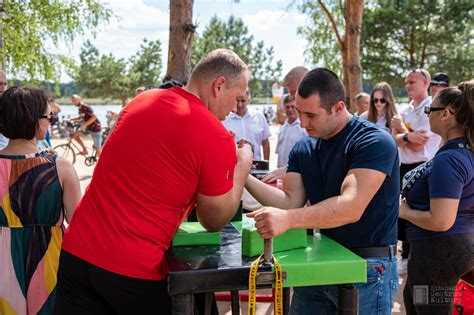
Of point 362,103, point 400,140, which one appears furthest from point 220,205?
point 362,103

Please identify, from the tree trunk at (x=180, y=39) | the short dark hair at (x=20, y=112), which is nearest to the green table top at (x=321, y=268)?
the short dark hair at (x=20, y=112)

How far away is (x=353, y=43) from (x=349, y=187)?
8.44m

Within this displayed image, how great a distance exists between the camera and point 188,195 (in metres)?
1.99

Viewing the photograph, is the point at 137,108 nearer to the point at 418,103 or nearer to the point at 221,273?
the point at 221,273

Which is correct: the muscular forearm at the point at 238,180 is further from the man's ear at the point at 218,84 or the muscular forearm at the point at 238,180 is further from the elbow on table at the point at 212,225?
the man's ear at the point at 218,84

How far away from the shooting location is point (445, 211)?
2.59m

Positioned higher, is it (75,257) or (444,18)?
(444,18)

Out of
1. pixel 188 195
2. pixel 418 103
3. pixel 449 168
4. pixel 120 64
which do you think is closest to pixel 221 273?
pixel 188 195

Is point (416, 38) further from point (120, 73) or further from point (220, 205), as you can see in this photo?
point (120, 73)

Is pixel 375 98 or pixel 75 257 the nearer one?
pixel 75 257

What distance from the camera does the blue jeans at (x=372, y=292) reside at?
2344 mm

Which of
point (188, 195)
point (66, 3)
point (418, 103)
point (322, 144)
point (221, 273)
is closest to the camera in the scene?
point (221, 273)

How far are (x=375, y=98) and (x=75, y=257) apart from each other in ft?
15.0

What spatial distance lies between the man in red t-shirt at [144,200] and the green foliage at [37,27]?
4178 millimetres
